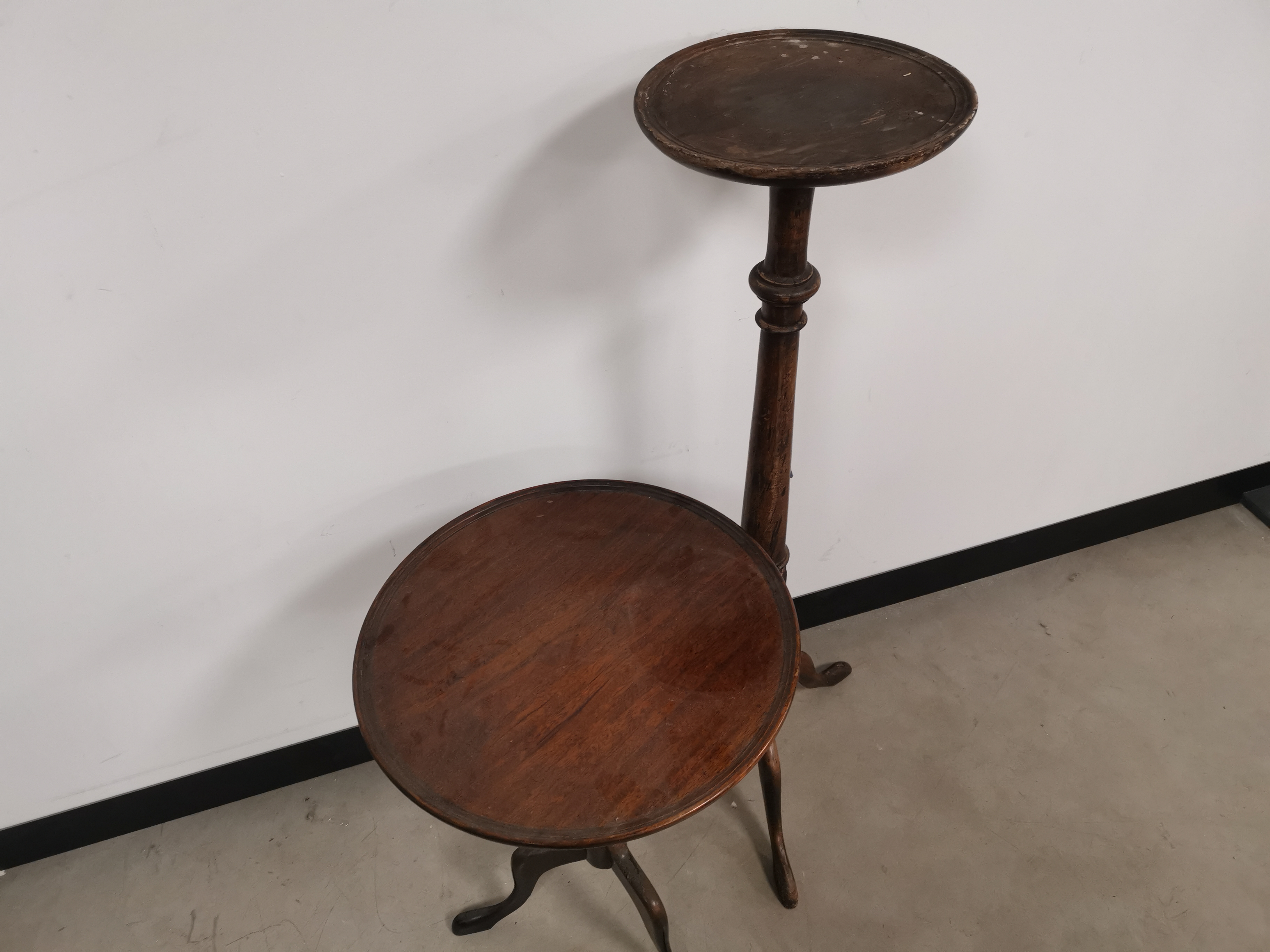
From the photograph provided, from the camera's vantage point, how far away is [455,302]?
133 cm

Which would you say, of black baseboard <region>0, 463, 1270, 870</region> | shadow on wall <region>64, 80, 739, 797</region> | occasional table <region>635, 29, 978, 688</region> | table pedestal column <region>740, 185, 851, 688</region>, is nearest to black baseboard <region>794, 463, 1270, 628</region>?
black baseboard <region>0, 463, 1270, 870</region>

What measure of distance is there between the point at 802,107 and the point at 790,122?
42 millimetres

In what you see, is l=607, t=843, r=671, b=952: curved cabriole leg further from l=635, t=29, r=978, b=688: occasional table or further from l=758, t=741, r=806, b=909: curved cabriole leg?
l=635, t=29, r=978, b=688: occasional table

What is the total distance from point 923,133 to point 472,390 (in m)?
0.78

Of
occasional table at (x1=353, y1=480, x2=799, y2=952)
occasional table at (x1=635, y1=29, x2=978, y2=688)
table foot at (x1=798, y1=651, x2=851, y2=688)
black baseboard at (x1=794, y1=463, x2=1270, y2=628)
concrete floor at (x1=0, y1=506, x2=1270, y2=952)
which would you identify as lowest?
concrete floor at (x1=0, y1=506, x2=1270, y2=952)

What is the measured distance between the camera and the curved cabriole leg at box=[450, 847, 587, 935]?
138cm

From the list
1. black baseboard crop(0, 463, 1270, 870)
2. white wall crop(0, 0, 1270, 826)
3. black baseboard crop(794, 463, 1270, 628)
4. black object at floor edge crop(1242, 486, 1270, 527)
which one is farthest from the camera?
black object at floor edge crop(1242, 486, 1270, 527)

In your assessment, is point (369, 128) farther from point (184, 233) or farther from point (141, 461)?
point (141, 461)

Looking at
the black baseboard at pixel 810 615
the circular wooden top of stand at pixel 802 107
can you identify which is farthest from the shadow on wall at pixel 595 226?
the black baseboard at pixel 810 615

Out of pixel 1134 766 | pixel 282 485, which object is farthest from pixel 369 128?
pixel 1134 766

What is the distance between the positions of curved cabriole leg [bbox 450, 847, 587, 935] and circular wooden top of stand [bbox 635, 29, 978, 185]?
3.32 ft

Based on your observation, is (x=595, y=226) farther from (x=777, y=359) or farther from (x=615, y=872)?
(x=615, y=872)

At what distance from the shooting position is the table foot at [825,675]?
76.2 inches

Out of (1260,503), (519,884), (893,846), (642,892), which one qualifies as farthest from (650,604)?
(1260,503)
